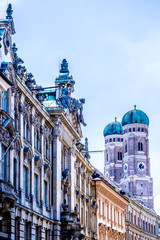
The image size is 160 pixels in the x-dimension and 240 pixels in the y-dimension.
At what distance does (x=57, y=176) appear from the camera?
186ft

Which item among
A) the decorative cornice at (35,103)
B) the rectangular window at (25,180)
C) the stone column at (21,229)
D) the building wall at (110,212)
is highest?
the decorative cornice at (35,103)

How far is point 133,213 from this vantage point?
350ft

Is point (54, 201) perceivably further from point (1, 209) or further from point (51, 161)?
Answer: point (1, 209)

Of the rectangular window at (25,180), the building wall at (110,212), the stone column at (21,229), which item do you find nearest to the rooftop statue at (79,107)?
the building wall at (110,212)

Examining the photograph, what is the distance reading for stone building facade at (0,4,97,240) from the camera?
42438mm

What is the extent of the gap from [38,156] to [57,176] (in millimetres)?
5709

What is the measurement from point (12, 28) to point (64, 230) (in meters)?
21.1

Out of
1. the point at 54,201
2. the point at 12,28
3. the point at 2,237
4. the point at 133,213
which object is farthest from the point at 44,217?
the point at 133,213

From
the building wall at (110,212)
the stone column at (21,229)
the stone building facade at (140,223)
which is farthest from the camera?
the stone building facade at (140,223)

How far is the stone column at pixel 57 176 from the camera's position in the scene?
5584cm

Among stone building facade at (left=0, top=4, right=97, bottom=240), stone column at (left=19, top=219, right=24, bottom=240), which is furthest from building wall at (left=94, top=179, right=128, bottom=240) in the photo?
stone column at (left=19, top=219, right=24, bottom=240)

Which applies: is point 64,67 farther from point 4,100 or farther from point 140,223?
point 140,223

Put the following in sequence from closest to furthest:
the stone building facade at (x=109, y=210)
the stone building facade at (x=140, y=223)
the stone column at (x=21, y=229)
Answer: the stone column at (x=21, y=229) < the stone building facade at (x=109, y=210) < the stone building facade at (x=140, y=223)

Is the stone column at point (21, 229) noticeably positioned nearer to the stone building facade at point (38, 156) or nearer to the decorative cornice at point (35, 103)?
the stone building facade at point (38, 156)
